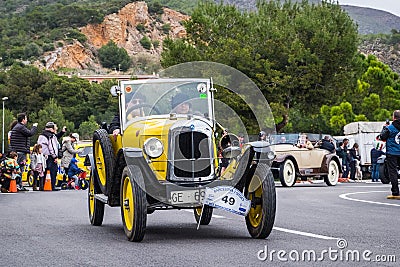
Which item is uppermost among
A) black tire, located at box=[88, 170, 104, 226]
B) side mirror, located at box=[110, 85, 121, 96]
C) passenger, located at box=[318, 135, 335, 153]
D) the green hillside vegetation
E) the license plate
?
the green hillside vegetation

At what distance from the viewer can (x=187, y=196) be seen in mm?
8984

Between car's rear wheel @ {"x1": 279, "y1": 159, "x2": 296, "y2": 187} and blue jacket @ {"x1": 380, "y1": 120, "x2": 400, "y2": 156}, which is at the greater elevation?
blue jacket @ {"x1": 380, "y1": 120, "x2": 400, "y2": 156}

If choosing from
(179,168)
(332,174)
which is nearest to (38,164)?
(332,174)

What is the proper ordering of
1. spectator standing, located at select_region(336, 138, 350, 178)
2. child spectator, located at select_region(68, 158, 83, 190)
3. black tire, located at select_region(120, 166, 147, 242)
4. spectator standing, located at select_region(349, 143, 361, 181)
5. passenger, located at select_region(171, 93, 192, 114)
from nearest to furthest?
black tire, located at select_region(120, 166, 147, 242) → passenger, located at select_region(171, 93, 192, 114) → child spectator, located at select_region(68, 158, 83, 190) → spectator standing, located at select_region(336, 138, 350, 178) → spectator standing, located at select_region(349, 143, 361, 181)

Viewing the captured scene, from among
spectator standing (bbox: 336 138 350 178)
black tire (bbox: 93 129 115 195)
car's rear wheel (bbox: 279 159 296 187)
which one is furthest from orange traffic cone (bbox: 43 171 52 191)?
spectator standing (bbox: 336 138 350 178)

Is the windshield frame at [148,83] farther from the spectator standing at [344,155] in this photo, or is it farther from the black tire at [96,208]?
the spectator standing at [344,155]

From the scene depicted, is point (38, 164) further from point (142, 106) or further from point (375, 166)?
point (375, 166)

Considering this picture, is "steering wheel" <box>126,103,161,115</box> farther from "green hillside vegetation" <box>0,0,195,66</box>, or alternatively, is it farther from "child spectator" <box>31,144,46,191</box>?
"green hillside vegetation" <box>0,0,195,66</box>

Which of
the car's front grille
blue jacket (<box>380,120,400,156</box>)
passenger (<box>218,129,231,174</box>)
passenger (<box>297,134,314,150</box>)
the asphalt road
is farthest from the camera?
passenger (<box>297,134,314,150</box>)

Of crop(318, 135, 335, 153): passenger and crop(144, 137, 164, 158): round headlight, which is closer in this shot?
crop(144, 137, 164, 158): round headlight

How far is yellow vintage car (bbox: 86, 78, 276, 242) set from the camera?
897 cm

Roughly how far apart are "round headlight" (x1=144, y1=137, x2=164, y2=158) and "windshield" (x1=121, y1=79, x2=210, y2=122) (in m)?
0.78

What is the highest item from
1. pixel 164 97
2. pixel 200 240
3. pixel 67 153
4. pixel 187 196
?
pixel 164 97

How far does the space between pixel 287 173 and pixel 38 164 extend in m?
8.33
